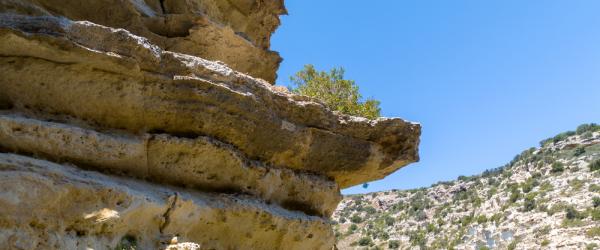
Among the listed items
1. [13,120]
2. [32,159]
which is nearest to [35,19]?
[13,120]

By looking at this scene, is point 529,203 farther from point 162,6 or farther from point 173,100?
point 173,100

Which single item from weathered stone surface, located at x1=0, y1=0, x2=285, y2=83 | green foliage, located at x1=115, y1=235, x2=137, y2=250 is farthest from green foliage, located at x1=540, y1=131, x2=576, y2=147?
green foliage, located at x1=115, y1=235, x2=137, y2=250

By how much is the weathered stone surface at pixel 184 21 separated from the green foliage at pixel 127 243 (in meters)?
3.89

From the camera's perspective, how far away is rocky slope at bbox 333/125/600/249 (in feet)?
154

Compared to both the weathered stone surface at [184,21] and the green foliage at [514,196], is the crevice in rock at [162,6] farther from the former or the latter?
the green foliage at [514,196]

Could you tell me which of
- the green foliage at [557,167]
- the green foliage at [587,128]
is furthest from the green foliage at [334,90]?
the green foliage at [587,128]

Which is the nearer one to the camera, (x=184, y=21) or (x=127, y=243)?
(x=127, y=243)

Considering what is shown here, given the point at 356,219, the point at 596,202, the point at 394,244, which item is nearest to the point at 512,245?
the point at 596,202

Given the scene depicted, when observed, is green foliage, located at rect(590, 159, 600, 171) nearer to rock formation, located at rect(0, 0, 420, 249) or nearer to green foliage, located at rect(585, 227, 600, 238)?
green foliage, located at rect(585, 227, 600, 238)

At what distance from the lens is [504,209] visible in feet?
185

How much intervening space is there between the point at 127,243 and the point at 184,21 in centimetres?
535

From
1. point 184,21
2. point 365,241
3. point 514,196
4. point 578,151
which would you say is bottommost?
point 365,241

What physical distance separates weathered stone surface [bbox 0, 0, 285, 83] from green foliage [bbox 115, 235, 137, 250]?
153 inches

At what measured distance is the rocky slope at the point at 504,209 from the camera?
1845 inches
